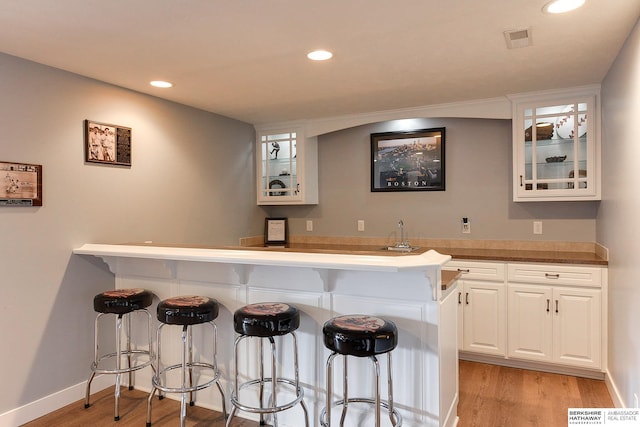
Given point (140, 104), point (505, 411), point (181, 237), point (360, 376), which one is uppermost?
point (140, 104)

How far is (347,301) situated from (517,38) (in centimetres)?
170

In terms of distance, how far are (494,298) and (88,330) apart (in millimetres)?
3083

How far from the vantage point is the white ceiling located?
196cm

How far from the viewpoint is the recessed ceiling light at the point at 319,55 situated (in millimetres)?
2494

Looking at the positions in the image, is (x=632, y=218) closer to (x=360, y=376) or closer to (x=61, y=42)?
(x=360, y=376)

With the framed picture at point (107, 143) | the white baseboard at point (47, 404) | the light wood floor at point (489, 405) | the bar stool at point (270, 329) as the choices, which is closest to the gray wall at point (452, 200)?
the light wood floor at point (489, 405)

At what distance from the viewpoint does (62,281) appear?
2.81m

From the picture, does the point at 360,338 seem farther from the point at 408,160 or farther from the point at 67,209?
the point at 408,160

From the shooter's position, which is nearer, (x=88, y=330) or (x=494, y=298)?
(x=88, y=330)

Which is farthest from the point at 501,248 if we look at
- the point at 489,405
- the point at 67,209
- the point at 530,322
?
the point at 67,209

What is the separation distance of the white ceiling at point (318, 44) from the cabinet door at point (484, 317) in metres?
1.60

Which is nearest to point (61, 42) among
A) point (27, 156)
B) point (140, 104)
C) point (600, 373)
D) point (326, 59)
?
point (27, 156)

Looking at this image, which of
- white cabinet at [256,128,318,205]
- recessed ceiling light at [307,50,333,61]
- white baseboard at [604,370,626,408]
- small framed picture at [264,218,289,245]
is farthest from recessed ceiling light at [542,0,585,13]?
small framed picture at [264,218,289,245]

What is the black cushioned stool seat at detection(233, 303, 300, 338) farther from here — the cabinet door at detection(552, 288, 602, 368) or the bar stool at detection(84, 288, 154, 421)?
the cabinet door at detection(552, 288, 602, 368)
